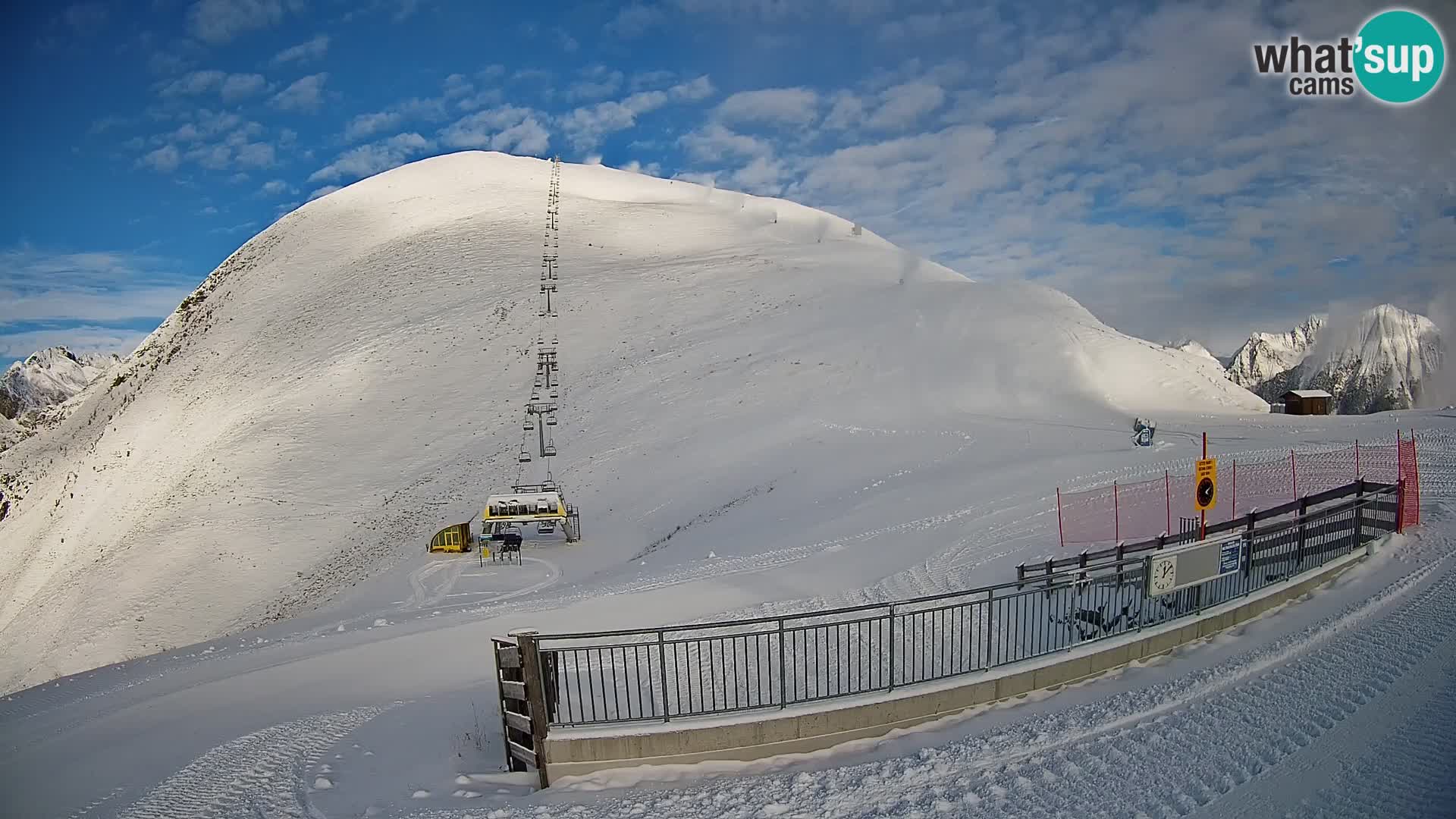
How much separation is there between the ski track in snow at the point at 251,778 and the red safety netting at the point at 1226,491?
16647mm

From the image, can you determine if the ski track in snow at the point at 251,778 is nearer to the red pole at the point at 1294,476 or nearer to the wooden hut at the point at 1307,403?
the red pole at the point at 1294,476

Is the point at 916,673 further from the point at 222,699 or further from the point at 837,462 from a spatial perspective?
the point at 837,462

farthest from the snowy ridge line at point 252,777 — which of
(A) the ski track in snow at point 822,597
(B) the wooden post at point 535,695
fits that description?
(A) the ski track in snow at point 822,597

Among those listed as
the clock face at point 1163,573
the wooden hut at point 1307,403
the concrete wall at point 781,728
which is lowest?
the concrete wall at point 781,728

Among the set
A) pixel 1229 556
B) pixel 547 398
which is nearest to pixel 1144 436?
pixel 1229 556

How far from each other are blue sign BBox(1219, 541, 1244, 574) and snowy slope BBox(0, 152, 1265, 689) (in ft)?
47.9

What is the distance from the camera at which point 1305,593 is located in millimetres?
12430

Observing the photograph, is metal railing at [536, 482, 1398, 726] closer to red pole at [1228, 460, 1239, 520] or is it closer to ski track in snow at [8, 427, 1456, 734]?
ski track in snow at [8, 427, 1456, 734]

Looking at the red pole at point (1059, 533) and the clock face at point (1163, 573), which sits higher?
the clock face at point (1163, 573)

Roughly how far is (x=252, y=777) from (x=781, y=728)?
21.4ft

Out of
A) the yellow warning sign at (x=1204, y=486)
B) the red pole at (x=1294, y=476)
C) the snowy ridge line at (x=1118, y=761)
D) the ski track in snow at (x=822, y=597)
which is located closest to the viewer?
the snowy ridge line at (x=1118, y=761)

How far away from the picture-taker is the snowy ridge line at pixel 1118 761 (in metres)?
7.05

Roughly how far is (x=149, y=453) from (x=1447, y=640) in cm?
5792

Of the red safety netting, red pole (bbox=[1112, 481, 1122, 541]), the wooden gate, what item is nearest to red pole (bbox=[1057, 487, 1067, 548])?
the red safety netting
